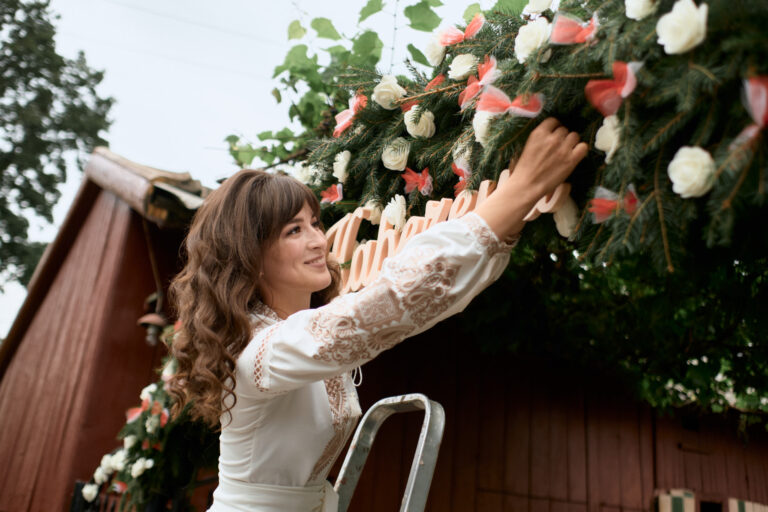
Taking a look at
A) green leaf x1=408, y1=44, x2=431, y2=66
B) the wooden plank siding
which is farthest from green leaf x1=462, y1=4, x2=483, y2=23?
the wooden plank siding

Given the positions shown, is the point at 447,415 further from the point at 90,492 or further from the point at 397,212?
the point at 397,212

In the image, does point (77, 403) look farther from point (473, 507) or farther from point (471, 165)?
point (471, 165)

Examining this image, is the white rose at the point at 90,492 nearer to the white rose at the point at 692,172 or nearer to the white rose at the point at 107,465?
the white rose at the point at 107,465

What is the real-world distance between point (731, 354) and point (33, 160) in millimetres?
21948

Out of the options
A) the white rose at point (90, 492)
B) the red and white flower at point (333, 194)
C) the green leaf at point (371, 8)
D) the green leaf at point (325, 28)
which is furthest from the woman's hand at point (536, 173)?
the white rose at point (90, 492)

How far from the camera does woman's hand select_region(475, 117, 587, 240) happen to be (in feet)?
4.46

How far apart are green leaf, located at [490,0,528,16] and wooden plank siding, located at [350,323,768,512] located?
304cm

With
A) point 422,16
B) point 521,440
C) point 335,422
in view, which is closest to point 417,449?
point 335,422

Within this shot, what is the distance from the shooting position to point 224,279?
1.71 metres

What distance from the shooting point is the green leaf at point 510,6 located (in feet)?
5.70

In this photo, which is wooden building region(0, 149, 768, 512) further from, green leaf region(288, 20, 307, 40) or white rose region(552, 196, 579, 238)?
white rose region(552, 196, 579, 238)

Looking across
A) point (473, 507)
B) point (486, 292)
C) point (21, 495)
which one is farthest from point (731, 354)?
point (21, 495)

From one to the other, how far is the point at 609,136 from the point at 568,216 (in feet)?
0.73

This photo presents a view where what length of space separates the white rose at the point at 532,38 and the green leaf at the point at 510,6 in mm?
324
